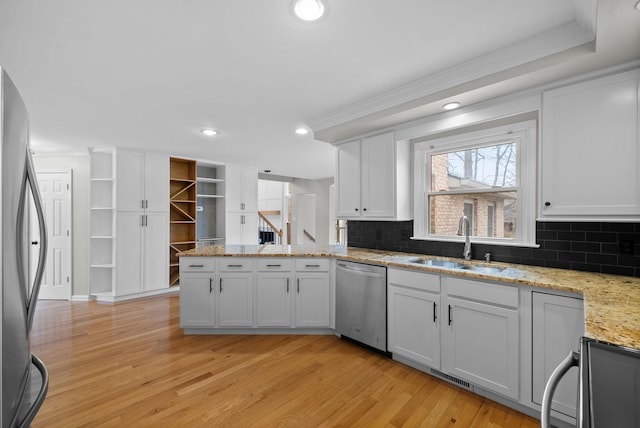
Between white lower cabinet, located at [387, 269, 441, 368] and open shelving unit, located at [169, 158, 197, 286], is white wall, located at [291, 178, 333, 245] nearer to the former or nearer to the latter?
open shelving unit, located at [169, 158, 197, 286]

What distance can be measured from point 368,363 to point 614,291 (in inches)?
70.8

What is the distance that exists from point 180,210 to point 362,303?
380 cm

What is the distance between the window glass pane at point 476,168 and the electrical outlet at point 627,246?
0.79m

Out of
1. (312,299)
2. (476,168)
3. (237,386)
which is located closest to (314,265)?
(312,299)

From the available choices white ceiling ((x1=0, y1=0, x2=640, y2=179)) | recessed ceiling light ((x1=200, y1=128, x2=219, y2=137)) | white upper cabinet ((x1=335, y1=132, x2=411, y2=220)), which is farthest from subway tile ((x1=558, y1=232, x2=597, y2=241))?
recessed ceiling light ((x1=200, y1=128, x2=219, y2=137))

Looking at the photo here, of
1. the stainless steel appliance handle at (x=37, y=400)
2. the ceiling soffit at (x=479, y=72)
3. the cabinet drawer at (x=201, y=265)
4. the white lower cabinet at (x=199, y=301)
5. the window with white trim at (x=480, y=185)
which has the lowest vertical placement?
the white lower cabinet at (x=199, y=301)

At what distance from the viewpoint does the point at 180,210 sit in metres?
5.32

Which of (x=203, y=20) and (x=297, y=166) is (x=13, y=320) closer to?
(x=203, y=20)

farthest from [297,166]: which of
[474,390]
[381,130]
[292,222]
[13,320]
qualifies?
[13,320]

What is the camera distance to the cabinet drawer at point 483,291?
2.00 metres

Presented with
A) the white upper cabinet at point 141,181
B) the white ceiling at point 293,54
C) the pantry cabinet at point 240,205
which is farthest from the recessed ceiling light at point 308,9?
the pantry cabinet at point 240,205

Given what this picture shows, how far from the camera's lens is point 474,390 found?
2.23 metres

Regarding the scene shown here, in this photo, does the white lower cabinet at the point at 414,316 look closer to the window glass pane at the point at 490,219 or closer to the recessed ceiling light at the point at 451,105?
the window glass pane at the point at 490,219

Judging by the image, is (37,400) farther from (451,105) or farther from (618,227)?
(618,227)
